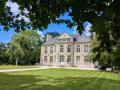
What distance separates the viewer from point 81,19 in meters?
5.10

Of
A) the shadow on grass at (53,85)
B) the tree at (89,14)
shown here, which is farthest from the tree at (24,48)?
the tree at (89,14)

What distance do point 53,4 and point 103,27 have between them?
1.41m

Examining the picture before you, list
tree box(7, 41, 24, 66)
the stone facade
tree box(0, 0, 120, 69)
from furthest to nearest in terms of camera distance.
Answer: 1. tree box(7, 41, 24, 66)
2. the stone facade
3. tree box(0, 0, 120, 69)

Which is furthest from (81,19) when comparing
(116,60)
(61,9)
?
(116,60)

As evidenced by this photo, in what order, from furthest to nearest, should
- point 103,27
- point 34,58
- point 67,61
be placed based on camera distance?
point 34,58
point 67,61
point 103,27

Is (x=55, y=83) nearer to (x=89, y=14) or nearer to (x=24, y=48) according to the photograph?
(x=89, y=14)

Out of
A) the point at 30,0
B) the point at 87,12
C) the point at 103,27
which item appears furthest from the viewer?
the point at 30,0

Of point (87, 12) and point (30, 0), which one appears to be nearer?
point (87, 12)

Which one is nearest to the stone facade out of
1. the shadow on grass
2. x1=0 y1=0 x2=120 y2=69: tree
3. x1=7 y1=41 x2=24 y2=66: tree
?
x1=7 y1=41 x2=24 y2=66: tree

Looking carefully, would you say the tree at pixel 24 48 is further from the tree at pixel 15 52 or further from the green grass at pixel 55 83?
the green grass at pixel 55 83

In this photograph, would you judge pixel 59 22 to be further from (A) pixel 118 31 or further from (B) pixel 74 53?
(B) pixel 74 53

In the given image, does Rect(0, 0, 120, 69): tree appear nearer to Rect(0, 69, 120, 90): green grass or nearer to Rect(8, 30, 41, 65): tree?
Rect(0, 69, 120, 90): green grass

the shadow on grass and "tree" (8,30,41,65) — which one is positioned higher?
"tree" (8,30,41,65)

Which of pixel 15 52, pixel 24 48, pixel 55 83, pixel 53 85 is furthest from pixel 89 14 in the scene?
pixel 24 48
